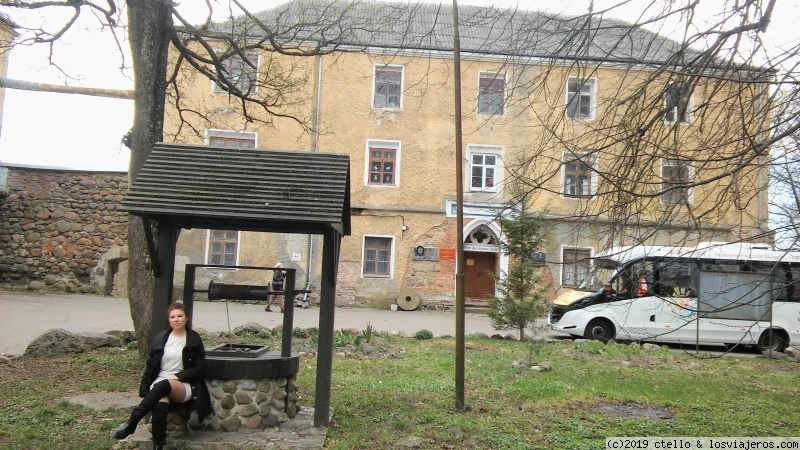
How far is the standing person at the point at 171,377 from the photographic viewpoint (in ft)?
18.1

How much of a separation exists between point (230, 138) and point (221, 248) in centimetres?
406

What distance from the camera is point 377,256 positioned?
966 inches

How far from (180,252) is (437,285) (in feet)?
30.7

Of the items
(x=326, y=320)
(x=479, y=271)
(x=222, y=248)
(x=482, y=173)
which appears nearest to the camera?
(x=326, y=320)

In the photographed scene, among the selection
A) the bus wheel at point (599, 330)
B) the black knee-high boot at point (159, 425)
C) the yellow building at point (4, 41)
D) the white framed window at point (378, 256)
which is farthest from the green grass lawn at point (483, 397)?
the white framed window at point (378, 256)

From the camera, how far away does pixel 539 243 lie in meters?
14.5

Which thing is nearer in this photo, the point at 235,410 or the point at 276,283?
the point at 235,410

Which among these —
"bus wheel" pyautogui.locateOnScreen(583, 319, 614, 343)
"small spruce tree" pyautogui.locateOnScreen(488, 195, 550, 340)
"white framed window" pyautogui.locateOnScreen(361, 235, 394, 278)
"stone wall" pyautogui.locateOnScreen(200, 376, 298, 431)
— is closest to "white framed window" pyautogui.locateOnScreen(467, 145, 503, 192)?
"white framed window" pyautogui.locateOnScreen(361, 235, 394, 278)

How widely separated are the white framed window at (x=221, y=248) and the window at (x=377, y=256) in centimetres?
468

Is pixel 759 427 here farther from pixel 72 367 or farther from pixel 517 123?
pixel 517 123

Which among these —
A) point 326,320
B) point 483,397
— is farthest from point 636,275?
point 326,320

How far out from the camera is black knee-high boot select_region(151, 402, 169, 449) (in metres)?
5.50

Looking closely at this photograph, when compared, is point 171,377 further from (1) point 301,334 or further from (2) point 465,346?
(2) point 465,346

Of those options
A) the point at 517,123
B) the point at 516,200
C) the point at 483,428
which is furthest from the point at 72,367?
the point at 517,123
